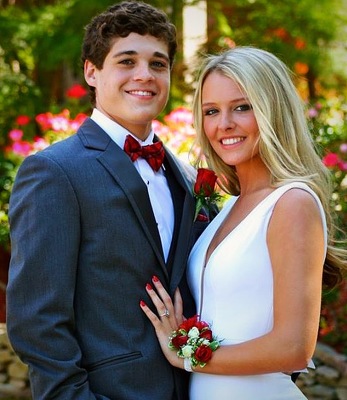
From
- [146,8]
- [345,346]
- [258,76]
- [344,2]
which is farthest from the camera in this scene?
[344,2]

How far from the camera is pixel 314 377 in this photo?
5195mm

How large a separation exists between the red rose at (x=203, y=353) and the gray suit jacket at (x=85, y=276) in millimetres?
158

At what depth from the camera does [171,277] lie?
298 centimetres

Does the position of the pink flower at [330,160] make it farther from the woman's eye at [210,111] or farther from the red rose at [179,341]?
the red rose at [179,341]

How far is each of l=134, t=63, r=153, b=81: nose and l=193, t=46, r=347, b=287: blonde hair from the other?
240 mm

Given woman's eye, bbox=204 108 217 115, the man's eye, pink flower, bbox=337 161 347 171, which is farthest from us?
pink flower, bbox=337 161 347 171

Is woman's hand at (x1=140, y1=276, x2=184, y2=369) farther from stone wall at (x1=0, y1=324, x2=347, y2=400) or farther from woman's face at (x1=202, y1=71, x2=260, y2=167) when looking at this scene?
stone wall at (x1=0, y1=324, x2=347, y2=400)

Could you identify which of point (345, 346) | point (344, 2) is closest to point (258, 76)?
point (345, 346)

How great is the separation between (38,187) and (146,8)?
3.10ft

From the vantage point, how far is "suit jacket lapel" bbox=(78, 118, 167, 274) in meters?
2.89

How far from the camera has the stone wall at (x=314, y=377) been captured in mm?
5121

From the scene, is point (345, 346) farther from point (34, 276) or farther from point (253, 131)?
point (34, 276)

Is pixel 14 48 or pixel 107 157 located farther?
pixel 14 48

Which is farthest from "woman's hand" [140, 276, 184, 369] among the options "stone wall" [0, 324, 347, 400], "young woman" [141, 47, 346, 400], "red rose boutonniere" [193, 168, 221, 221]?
"stone wall" [0, 324, 347, 400]
